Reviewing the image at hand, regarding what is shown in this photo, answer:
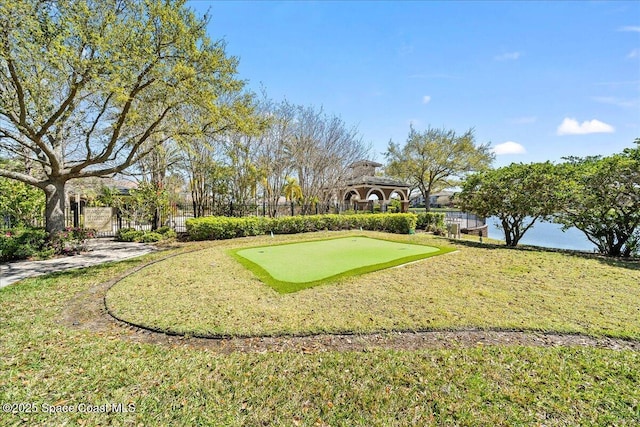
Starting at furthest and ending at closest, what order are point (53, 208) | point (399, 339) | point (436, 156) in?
point (436, 156)
point (53, 208)
point (399, 339)

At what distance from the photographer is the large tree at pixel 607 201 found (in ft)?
25.8

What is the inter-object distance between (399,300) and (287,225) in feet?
30.9

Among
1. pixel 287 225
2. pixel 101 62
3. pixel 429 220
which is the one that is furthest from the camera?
pixel 429 220

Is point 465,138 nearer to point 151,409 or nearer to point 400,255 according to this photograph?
Answer: point 400,255

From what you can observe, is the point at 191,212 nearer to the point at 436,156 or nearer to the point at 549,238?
the point at 549,238

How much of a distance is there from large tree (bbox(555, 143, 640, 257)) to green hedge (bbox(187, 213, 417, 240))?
7.35 metres

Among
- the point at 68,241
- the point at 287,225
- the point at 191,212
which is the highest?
the point at 191,212

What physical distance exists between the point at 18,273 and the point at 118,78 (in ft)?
17.1

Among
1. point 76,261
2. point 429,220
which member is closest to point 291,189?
point 429,220

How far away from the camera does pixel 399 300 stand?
4.78 m

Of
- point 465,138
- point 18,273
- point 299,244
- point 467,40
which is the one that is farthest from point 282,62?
point 465,138

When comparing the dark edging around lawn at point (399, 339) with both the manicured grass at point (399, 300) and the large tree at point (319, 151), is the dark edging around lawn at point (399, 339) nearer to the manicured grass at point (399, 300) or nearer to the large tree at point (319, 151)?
the manicured grass at point (399, 300)

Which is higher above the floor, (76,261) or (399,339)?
(76,261)

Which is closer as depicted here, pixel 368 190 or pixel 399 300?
pixel 399 300
